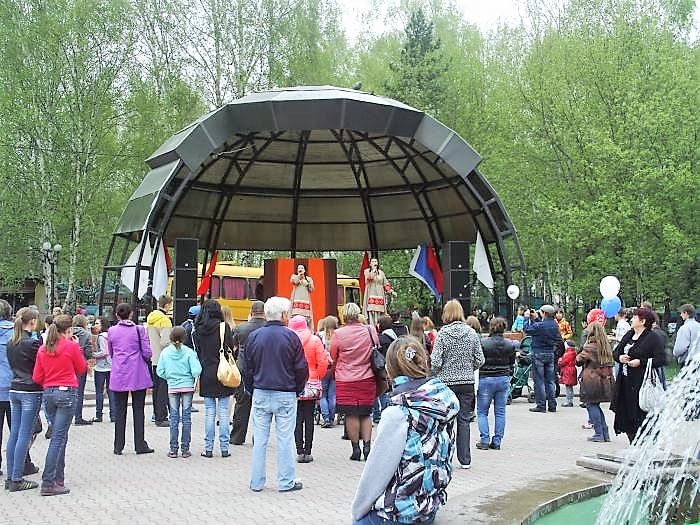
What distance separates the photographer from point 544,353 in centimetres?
1286

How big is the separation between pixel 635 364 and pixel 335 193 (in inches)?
516

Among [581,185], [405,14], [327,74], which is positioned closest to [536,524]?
[581,185]

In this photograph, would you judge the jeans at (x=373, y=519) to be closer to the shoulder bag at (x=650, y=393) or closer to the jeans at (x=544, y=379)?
the shoulder bag at (x=650, y=393)

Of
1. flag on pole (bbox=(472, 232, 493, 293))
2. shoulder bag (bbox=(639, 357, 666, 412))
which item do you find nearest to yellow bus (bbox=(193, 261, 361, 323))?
flag on pole (bbox=(472, 232, 493, 293))

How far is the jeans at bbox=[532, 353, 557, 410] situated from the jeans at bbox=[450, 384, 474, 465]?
4.87 metres

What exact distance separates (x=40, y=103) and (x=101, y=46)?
3045 mm

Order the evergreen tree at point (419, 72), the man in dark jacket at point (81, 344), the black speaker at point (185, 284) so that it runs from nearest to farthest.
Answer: the man in dark jacket at point (81, 344) < the black speaker at point (185, 284) < the evergreen tree at point (419, 72)

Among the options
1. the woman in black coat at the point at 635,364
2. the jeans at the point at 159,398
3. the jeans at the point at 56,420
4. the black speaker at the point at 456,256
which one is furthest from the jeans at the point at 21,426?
the black speaker at the point at 456,256

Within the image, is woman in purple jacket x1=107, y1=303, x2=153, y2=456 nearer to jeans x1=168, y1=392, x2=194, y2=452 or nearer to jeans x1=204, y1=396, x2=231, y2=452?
jeans x1=168, y1=392, x2=194, y2=452

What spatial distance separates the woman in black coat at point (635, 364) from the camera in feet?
26.6

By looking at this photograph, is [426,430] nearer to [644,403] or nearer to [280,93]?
[644,403]

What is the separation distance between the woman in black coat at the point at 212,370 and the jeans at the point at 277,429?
177 cm

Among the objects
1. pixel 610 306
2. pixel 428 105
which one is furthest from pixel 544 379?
pixel 428 105

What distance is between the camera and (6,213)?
1181 inches
